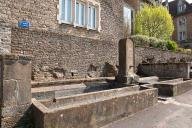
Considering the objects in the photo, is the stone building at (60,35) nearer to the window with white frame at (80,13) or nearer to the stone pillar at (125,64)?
the window with white frame at (80,13)

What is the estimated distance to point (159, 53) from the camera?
20078mm

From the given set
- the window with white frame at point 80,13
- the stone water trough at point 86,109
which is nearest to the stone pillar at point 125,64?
the stone water trough at point 86,109

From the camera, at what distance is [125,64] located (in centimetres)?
1084

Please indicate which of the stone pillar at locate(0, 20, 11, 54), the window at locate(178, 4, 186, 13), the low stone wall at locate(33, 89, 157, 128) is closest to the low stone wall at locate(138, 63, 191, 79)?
the low stone wall at locate(33, 89, 157, 128)

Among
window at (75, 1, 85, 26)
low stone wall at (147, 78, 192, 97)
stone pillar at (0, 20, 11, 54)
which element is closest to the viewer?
stone pillar at (0, 20, 11, 54)

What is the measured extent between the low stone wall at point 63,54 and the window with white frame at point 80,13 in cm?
295

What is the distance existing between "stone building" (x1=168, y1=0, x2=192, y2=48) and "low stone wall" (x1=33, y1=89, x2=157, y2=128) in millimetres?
38421

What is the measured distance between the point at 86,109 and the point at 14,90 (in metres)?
1.59

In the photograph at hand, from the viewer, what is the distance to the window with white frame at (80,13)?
51.7ft

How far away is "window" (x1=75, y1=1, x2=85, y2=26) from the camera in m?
16.8

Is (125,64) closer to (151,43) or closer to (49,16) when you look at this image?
(49,16)

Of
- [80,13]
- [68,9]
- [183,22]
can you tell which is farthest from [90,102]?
[183,22]

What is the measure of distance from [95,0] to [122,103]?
1300 centimetres

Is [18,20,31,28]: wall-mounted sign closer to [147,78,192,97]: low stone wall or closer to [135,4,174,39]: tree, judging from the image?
[147,78,192,97]: low stone wall
